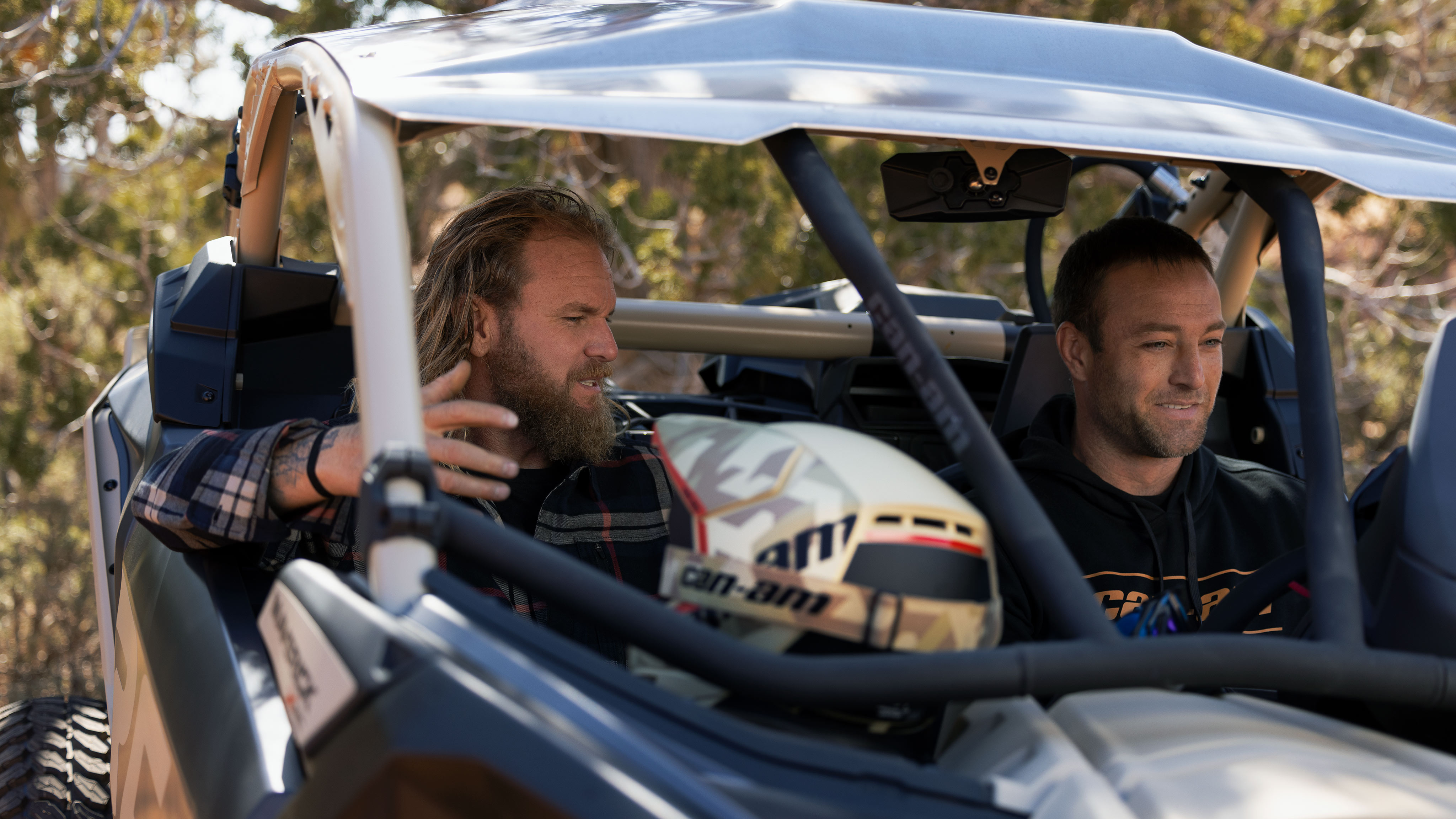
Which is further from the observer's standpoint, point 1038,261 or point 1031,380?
point 1038,261

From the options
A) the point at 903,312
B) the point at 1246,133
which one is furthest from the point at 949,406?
the point at 1246,133

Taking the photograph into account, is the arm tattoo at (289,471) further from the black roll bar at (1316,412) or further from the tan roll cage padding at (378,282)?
the black roll bar at (1316,412)

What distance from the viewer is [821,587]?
1286mm

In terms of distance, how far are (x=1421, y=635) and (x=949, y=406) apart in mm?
636

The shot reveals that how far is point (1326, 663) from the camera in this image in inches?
53.4

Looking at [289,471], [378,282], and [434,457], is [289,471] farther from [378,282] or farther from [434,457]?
[378,282]

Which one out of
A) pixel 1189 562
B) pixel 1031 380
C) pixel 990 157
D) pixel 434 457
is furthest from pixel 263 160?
pixel 1189 562

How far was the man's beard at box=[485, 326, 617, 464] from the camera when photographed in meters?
2.49

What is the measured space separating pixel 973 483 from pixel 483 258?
152 centimetres

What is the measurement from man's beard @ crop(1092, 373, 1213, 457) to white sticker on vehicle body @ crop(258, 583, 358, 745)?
1.81m

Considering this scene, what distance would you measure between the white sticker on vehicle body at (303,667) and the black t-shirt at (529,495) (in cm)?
98

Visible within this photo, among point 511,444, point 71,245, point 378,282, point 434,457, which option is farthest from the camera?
point 71,245

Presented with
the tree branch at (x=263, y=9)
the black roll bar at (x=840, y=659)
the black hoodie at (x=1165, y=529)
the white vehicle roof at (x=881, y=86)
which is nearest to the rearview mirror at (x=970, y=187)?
the white vehicle roof at (x=881, y=86)

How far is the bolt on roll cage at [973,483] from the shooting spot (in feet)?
4.12
